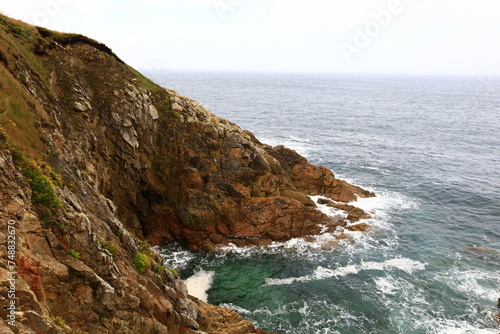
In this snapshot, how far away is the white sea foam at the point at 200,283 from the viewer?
31.3m

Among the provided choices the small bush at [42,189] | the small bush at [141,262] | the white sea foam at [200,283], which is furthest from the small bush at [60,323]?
the white sea foam at [200,283]

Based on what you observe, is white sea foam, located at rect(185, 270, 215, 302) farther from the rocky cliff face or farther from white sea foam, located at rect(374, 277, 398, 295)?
white sea foam, located at rect(374, 277, 398, 295)

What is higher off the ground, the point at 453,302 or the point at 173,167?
the point at 173,167

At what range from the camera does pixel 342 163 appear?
224 ft

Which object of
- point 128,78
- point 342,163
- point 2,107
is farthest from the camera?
point 342,163

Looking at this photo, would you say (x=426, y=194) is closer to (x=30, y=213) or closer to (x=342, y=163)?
(x=342, y=163)

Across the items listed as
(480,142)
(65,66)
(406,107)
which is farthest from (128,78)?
(406,107)

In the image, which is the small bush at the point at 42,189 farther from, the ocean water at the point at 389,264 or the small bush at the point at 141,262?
the ocean water at the point at 389,264

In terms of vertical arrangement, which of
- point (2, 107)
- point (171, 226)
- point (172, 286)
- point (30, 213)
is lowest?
point (171, 226)

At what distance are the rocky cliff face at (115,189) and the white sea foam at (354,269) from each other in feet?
22.3

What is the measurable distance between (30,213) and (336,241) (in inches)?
1356

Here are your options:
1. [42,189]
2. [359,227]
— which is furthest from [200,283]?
[359,227]

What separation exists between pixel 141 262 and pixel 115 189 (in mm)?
18656

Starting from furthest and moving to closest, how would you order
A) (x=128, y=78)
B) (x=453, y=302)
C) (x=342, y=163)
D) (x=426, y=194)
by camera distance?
1. (x=342, y=163)
2. (x=426, y=194)
3. (x=128, y=78)
4. (x=453, y=302)
